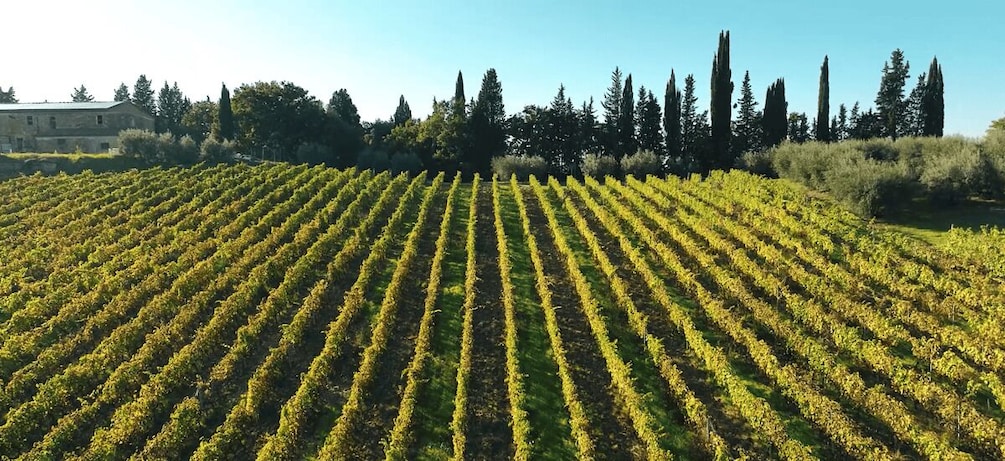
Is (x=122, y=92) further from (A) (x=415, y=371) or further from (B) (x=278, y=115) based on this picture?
(A) (x=415, y=371)

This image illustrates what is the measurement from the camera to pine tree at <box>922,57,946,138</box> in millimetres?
53719

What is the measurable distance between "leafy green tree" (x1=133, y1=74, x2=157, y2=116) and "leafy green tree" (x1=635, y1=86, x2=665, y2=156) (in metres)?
78.9

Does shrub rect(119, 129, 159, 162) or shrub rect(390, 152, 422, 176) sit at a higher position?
shrub rect(119, 129, 159, 162)

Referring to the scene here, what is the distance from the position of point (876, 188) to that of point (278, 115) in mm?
50534

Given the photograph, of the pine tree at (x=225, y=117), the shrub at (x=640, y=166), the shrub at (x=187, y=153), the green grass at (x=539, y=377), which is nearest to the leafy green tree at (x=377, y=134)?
the pine tree at (x=225, y=117)

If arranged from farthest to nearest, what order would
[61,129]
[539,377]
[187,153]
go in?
[61,129]
[187,153]
[539,377]

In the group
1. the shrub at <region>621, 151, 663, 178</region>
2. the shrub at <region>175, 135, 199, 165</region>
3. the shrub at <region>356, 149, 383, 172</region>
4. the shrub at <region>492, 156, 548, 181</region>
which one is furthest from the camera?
the shrub at <region>356, 149, 383, 172</region>

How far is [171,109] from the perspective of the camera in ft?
326

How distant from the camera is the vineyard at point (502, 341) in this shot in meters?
12.6

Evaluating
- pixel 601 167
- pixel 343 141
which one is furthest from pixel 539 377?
pixel 343 141

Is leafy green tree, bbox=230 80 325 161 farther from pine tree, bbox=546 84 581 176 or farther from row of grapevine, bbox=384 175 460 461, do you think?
row of grapevine, bbox=384 175 460 461

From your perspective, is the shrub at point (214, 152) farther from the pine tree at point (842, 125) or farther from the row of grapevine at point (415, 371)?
the pine tree at point (842, 125)

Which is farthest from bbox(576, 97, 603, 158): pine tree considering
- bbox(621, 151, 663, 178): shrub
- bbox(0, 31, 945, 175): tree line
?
bbox(621, 151, 663, 178): shrub

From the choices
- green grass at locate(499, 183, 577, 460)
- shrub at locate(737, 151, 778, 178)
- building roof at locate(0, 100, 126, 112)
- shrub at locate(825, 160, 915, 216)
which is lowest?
green grass at locate(499, 183, 577, 460)
